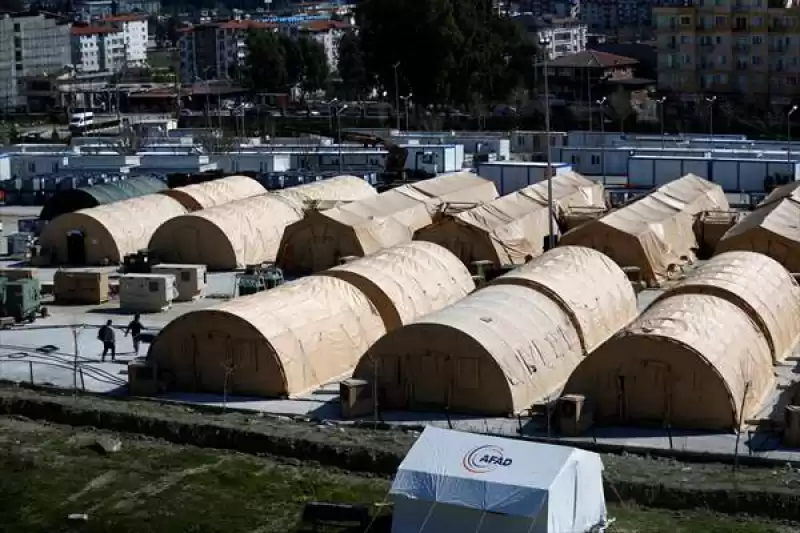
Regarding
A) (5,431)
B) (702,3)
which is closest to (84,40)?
(702,3)

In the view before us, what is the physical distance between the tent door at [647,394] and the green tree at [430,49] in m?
37.4

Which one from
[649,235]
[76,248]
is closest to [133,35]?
[76,248]

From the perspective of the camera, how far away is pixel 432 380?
57.0 feet

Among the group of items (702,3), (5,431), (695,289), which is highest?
(702,3)

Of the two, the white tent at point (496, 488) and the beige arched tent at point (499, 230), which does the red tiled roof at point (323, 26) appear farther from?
the white tent at point (496, 488)

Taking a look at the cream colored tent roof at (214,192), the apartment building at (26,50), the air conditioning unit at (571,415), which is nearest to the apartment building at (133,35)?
the apartment building at (26,50)

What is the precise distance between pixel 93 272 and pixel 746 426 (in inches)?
443

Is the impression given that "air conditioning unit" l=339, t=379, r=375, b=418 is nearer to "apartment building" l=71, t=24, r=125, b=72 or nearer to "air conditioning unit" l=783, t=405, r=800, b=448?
"air conditioning unit" l=783, t=405, r=800, b=448

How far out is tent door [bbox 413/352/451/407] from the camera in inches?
682

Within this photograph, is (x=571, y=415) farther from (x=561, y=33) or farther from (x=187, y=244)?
(x=561, y=33)

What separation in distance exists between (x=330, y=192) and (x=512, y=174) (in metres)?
5.13

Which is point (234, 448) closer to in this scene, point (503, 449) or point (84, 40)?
point (503, 449)

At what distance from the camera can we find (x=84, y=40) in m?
98.6

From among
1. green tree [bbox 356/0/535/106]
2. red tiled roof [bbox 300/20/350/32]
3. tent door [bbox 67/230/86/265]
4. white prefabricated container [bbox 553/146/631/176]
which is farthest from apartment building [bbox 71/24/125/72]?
tent door [bbox 67/230/86/265]
